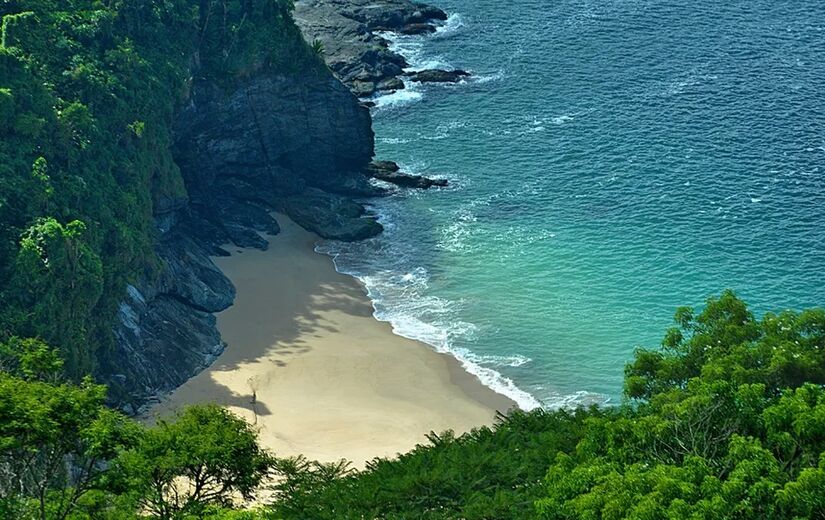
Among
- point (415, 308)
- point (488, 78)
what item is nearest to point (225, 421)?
point (415, 308)

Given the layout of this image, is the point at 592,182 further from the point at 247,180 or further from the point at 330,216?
the point at 247,180

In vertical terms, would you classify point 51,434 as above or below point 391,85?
below

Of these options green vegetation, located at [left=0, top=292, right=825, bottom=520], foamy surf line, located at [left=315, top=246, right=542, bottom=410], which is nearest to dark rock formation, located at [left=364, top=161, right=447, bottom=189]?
foamy surf line, located at [left=315, top=246, right=542, bottom=410]

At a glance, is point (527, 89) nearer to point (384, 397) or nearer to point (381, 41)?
point (381, 41)

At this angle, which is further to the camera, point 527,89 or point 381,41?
point 381,41

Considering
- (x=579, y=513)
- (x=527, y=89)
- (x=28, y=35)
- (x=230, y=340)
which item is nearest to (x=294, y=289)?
(x=230, y=340)

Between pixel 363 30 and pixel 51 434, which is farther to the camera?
pixel 363 30
